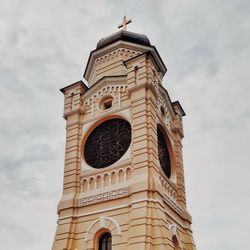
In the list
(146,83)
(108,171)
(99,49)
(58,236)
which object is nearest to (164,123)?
(146,83)

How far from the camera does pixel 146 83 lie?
739 inches

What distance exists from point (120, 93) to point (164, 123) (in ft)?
9.84

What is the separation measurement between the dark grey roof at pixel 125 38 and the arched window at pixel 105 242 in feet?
39.2

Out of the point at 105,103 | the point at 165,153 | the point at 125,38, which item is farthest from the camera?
the point at 125,38

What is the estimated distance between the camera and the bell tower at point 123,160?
16031 millimetres

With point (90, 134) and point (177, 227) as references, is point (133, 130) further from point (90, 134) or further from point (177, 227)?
point (177, 227)

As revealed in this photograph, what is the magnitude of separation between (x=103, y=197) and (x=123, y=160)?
77.3 inches

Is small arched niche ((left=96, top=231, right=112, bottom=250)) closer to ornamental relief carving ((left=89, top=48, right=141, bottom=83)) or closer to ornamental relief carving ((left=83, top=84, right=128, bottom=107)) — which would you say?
ornamental relief carving ((left=83, top=84, right=128, bottom=107))

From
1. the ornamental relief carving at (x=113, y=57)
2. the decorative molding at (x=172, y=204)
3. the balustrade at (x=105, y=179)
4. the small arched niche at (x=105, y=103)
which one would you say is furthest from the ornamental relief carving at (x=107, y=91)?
the decorative molding at (x=172, y=204)

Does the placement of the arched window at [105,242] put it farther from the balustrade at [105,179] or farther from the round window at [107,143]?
the round window at [107,143]

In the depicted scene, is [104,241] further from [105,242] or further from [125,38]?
[125,38]

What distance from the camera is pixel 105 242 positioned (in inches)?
653

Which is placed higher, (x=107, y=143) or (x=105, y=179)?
(x=107, y=143)

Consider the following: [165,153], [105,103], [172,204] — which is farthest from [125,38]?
[172,204]
